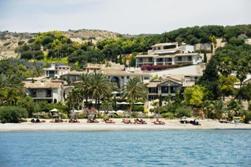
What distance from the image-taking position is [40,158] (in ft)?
114

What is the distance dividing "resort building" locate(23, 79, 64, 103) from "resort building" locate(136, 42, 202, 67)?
24191 millimetres

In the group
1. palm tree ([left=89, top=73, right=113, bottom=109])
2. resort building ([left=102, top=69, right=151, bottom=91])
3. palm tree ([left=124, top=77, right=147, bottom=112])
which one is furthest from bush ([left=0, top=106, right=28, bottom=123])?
resort building ([left=102, top=69, right=151, bottom=91])

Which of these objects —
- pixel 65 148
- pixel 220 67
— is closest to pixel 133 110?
pixel 220 67

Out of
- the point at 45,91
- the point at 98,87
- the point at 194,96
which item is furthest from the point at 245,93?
the point at 45,91

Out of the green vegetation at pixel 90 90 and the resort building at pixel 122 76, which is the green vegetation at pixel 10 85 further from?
the resort building at pixel 122 76

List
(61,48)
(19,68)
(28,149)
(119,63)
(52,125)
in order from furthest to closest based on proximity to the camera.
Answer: (61,48) → (119,63) → (19,68) → (52,125) → (28,149)

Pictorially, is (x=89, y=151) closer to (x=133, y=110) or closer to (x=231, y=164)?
(x=231, y=164)

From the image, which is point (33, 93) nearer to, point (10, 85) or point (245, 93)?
point (10, 85)

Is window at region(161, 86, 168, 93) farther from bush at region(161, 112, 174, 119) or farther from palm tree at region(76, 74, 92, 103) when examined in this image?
palm tree at region(76, 74, 92, 103)

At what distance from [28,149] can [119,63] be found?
6623 cm

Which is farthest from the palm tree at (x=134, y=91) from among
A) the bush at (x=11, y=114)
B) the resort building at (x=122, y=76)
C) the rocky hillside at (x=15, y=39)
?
the rocky hillside at (x=15, y=39)

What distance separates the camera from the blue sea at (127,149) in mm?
33500

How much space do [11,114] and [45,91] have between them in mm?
15779

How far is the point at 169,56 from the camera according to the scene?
97.8m
